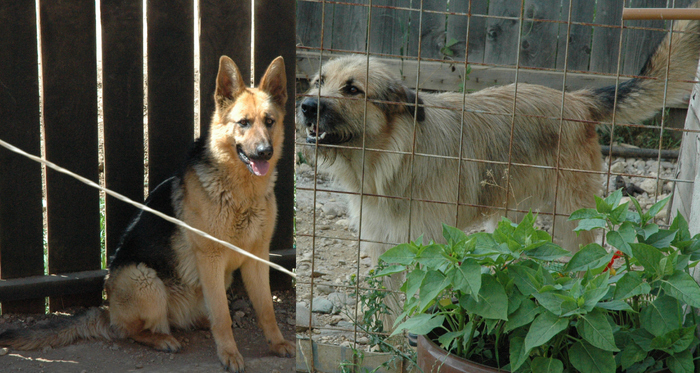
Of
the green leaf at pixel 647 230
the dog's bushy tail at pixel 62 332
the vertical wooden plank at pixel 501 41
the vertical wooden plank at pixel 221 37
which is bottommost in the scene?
the dog's bushy tail at pixel 62 332

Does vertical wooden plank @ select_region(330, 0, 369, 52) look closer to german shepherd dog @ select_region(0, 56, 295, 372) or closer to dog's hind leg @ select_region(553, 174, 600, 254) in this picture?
german shepherd dog @ select_region(0, 56, 295, 372)

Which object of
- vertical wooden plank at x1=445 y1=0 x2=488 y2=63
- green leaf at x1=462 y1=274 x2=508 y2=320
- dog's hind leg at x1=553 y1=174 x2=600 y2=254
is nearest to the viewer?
green leaf at x1=462 y1=274 x2=508 y2=320

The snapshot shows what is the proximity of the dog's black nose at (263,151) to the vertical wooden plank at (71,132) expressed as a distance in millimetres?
889

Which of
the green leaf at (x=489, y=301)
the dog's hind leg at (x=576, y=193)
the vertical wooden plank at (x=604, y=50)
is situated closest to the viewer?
the green leaf at (x=489, y=301)

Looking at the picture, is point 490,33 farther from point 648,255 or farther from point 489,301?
point 489,301

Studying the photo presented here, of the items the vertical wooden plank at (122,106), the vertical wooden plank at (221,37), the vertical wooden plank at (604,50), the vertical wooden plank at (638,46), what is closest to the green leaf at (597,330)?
the vertical wooden plank at (221,37)

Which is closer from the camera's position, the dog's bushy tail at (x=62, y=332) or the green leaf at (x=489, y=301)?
the green leaf at (x=489, y=301)

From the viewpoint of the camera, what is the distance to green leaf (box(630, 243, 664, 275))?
152 centimetres

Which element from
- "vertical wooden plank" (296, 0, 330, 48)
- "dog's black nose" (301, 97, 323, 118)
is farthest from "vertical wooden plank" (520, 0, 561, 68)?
"dog's black nose" (301, 97, 323, 118)

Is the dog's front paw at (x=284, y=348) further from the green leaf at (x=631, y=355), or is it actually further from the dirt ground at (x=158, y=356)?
the green leaf at (x=631, y=355)

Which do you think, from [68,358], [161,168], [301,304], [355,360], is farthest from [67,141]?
[355,360]

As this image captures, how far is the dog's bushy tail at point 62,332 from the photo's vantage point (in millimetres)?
2535

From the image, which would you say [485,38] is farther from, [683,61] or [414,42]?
[683,61]

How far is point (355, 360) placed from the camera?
2477 mm
